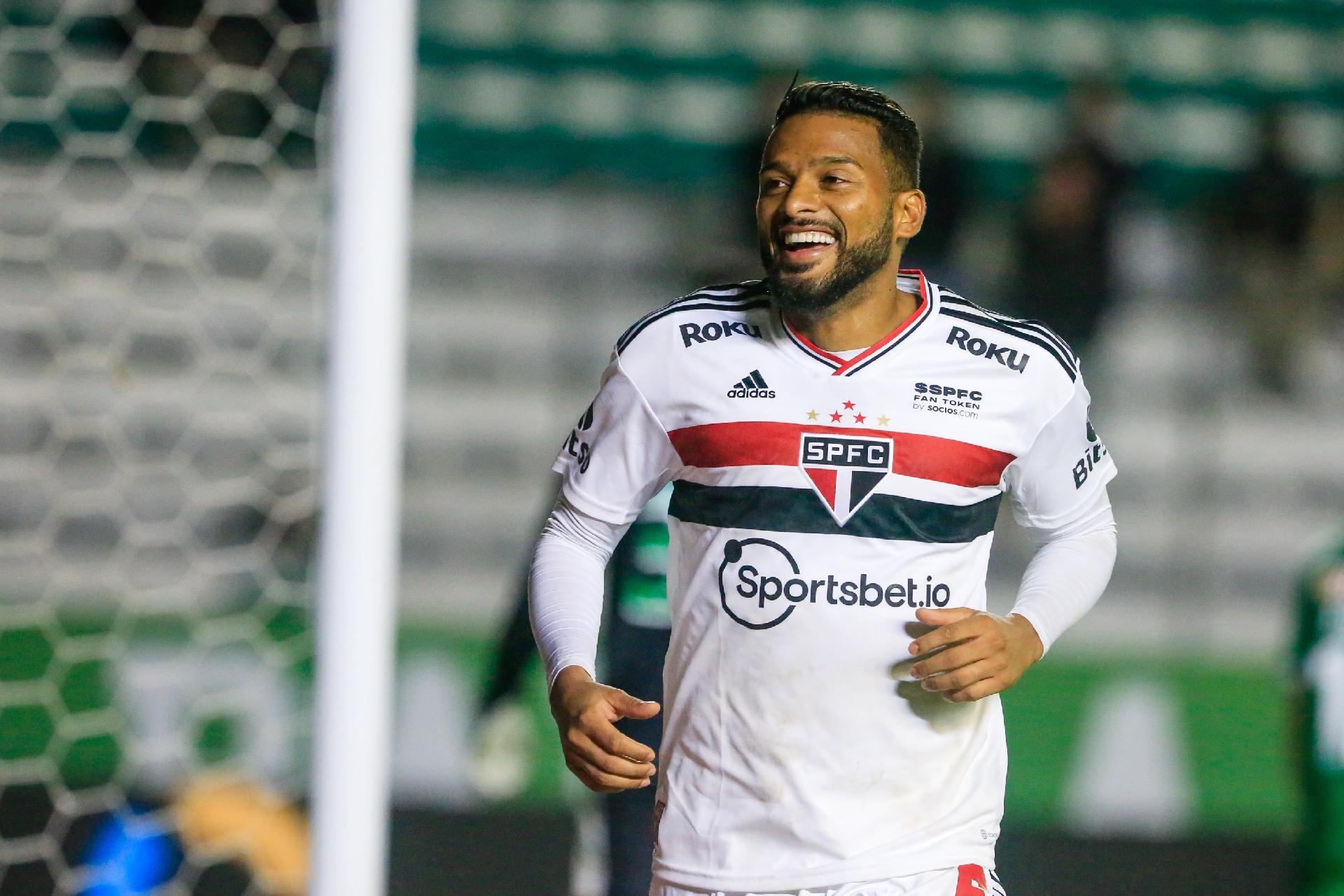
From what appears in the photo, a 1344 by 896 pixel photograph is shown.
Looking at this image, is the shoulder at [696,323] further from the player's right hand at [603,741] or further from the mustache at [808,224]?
the player's right hand at [603,741]

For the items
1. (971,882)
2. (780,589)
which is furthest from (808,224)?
(971,882)

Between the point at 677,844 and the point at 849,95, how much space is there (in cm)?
106

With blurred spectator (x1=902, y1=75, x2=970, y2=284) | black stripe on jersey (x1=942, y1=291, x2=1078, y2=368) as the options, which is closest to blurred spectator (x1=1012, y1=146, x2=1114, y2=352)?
blurred spectator (x1=902, y1=75, x2=970, y2=284)

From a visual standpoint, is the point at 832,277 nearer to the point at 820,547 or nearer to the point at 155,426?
the point at 820,547

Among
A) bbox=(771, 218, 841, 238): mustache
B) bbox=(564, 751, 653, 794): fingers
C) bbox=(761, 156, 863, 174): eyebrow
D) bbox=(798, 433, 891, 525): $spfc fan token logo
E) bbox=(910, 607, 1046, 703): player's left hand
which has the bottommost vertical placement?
bbox=(564, 751, 653, 794): fingers

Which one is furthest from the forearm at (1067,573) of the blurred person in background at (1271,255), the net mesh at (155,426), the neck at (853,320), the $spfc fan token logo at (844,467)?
the blurred person in background at (1271,255)

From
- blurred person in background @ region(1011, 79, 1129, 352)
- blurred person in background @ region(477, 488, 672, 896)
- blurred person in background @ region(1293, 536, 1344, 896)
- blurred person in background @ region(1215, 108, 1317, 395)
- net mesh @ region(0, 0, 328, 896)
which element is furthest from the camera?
blurred person in background @ region(1215, 108, 1317, 395)

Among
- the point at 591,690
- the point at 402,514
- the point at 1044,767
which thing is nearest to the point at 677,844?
the point at 591,690

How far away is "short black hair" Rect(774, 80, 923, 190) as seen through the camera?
208cm

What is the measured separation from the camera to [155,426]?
7000 millimetres

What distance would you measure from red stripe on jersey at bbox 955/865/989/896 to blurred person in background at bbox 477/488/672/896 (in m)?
1.09

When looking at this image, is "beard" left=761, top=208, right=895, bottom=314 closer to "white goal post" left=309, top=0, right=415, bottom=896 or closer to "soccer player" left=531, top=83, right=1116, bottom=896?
"soccer player" left=531, top=83, right=1116, bottom=896

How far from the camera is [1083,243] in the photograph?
22.8 ft

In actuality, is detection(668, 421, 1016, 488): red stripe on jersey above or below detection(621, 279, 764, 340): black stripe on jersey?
below
